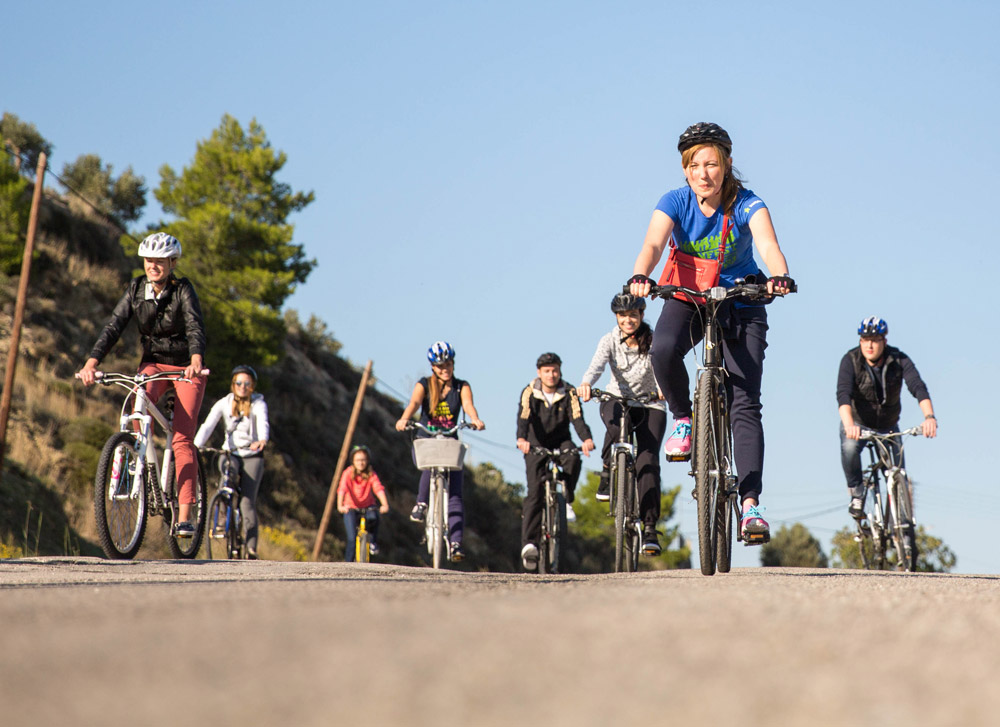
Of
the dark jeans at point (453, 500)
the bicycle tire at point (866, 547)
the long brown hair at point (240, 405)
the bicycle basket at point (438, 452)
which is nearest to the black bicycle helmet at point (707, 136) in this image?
the bicycle basket at point (438, 452)

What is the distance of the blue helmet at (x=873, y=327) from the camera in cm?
1154

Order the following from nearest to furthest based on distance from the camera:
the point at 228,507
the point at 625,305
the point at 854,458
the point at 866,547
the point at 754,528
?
the point at 754,528
the point at 625,305
the point at 228,507
the point at 854,458
the point at 866,547

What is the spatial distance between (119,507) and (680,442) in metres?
3.87

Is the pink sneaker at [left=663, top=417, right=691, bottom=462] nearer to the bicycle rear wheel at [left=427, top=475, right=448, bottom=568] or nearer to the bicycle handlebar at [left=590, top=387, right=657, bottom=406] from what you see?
the bicycle handlebar at [left=590, top=387, right=657, bottom=406]

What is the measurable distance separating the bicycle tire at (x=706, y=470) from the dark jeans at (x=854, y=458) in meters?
6.02

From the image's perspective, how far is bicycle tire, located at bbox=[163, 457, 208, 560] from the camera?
8.66 meters

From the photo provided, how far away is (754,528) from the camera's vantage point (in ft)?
21.0

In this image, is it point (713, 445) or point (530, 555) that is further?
point (530, 555)

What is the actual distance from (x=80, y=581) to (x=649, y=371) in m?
5.88

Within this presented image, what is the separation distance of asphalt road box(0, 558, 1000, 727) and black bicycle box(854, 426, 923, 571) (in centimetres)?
864

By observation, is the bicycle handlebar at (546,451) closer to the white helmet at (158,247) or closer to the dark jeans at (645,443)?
the dark jeans at (645,443)

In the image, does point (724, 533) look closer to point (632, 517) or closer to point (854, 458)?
Answer: point (632, 517)

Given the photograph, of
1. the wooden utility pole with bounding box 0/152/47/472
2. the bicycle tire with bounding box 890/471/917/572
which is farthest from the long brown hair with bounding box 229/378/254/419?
the wooden utility pole with bounding box 0/152/47/472

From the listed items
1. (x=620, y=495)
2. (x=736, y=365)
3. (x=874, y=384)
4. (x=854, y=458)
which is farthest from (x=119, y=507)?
(x=854, y=458)
